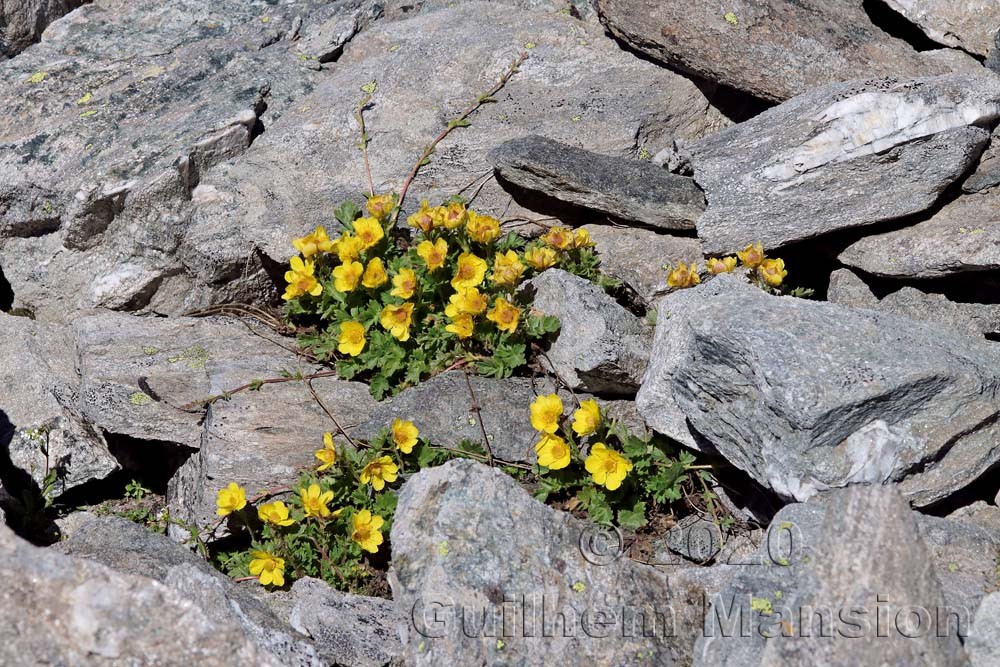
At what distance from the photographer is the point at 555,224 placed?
5816mm

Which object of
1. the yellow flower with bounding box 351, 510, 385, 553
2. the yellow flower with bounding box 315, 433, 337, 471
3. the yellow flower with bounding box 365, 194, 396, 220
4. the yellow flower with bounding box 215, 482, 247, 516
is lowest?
the yellow flower with bounding box 351, 510, 385, 553

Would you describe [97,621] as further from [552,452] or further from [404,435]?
[552,452]

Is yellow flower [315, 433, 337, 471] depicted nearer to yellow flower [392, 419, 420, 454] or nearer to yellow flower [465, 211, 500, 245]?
yellow flower [392, 419, 420, 454]

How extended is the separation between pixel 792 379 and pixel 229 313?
11.7 feet

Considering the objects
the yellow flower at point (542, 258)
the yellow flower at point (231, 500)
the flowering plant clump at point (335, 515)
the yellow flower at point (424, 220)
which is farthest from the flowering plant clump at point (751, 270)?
the yellow flower at point (231, 500)

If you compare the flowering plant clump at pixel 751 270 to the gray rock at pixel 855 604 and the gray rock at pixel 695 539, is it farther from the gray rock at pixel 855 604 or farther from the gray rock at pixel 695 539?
the gray rock at pixel 855 604

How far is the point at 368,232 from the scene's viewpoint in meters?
5.36

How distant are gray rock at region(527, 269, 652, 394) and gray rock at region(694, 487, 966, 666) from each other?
5.34 feet

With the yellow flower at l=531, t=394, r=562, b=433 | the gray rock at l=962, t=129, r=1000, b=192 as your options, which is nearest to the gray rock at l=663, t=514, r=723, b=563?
the yellow flower at l=531, t=394, r=562, b=433

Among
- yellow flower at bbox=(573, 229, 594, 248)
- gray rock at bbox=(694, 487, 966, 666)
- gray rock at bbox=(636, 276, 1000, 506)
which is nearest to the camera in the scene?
gray rock at bbox=(694, 487, 966, 666)

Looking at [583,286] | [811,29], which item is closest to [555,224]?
[583,286]

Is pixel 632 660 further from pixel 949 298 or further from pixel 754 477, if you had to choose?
pixel 949 298

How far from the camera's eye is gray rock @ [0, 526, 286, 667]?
2820 mm

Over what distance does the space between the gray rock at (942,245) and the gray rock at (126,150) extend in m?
3.55
